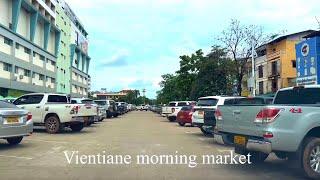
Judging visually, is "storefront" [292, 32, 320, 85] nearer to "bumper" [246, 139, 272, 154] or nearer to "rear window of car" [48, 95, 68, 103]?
"rear window of car" [48, 95, 68, 103]

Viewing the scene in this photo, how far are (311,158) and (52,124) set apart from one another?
14.1 metres

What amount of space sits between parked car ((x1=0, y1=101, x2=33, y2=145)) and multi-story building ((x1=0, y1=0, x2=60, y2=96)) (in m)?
41.3

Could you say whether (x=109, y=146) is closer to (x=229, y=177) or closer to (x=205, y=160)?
(x=205, y=160)

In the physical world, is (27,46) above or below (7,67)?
above

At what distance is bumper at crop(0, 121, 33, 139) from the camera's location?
43.1 ft

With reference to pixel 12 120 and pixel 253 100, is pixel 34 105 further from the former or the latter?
pixel 253 100

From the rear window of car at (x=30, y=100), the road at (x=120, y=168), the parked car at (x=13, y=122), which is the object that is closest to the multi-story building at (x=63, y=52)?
the rear window of car at (x=30, y=100)

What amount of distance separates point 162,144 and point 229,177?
6.56m

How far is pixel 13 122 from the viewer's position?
13.6 m

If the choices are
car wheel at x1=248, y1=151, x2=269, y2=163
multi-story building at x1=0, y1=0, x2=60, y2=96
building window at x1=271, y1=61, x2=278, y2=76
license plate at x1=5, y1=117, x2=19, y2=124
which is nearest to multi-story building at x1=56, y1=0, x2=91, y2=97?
multi-story building at x1=0, y1=0, x2=60, y2=96

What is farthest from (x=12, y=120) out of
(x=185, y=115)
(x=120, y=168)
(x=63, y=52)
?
(x=63, y=52)

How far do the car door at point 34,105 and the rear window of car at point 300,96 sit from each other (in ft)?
41.7

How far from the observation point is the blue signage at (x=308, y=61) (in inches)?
1146

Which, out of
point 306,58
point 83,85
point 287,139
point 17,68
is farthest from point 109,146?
point 83,85
